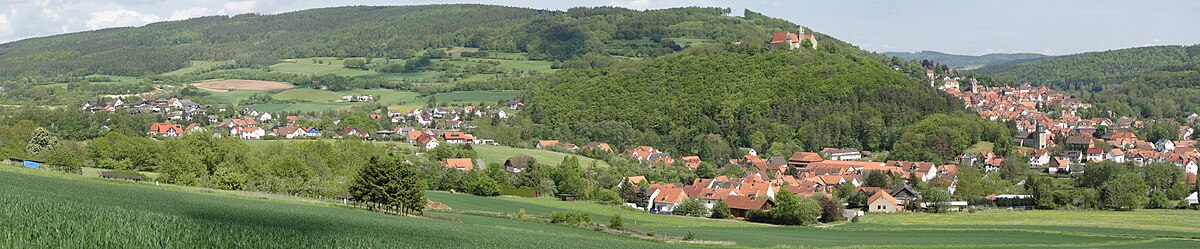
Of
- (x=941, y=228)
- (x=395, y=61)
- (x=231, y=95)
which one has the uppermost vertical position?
(x=395, y=61)

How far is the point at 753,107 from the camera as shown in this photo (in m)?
120

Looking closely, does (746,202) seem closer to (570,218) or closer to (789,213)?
(789,213)

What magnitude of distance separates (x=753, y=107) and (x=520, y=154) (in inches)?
1501

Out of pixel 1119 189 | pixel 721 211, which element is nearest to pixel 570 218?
pixel 721 211

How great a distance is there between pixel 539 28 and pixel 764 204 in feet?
459

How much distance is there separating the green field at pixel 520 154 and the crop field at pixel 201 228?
145 ft

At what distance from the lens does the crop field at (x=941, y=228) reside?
129 feet

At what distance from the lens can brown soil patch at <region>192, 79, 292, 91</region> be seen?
509 feet

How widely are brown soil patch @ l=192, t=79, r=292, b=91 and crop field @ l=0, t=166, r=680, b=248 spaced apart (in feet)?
397

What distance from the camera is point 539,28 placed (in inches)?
7717

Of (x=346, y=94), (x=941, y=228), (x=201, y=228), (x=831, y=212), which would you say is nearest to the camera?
(x=201, y=228)

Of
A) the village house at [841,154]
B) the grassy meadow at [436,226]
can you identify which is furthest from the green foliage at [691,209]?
the village house at [841,154]

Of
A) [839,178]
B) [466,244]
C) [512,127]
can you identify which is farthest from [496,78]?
[466,244]

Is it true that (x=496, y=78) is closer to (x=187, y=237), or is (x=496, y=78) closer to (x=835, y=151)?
(x=835, y=151)
